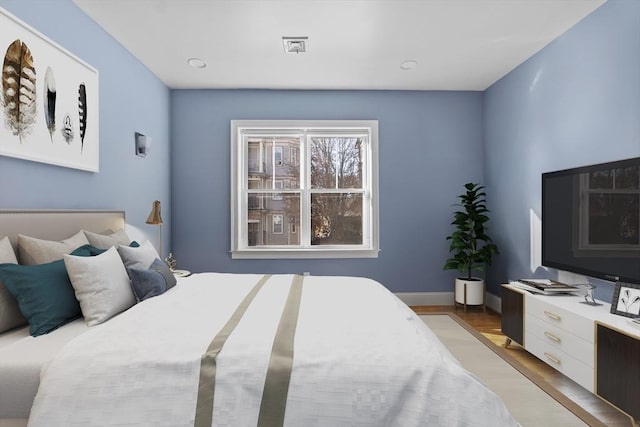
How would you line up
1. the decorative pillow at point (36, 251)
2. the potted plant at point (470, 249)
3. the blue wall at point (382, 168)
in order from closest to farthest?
the decorative pillow at point (36, 251), the potted plant at point (470, 249), the blue wall at point (382, 168)

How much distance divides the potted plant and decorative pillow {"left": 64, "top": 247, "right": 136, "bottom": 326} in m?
3.45

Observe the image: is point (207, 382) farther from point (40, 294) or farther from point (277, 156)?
point (277, 156)

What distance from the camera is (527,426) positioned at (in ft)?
6.63

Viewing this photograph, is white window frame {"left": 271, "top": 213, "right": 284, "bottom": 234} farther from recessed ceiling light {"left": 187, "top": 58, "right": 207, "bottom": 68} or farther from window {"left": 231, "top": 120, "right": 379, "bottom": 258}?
recessed ceiling light {"left": 187, "top": 58, "right": 207, "bottom": 68}

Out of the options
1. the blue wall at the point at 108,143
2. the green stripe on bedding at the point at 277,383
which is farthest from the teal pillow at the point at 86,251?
the green stripe on bedding at the point at 277,383

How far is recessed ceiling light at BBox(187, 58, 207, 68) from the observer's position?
12.0 ft

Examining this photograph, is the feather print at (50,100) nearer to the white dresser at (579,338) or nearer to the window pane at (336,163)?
the window pane at (336,163)

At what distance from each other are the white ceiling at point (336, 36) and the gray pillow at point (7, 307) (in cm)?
190

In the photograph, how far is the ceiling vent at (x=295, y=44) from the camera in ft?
10.6

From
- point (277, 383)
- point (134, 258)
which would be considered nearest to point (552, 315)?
point (277, 383)

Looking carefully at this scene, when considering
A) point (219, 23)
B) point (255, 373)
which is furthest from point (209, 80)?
point (255, 373)

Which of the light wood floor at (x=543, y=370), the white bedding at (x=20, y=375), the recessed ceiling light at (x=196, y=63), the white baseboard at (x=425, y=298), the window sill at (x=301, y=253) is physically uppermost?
the recessed ceiling light at (x=196, y=63)

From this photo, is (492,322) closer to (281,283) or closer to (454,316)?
(454,316)

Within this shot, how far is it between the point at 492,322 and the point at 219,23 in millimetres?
3839
